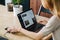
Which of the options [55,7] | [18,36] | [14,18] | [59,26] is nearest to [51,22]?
[59,26]

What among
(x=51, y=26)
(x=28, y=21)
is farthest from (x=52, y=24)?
(x=28, y=21)

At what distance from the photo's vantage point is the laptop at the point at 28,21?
189 centimetres

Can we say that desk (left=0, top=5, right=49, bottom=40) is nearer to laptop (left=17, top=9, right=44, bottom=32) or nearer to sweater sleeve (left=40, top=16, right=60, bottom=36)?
laptop (left=17, top=9, right=44, bottom=32)

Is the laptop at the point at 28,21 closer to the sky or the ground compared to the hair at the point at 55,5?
closer to the ground

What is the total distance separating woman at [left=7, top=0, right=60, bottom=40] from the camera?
1360 millimetres

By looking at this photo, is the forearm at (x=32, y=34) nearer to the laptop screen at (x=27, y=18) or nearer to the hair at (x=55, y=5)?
the laptop screen at (x=27, y=18)

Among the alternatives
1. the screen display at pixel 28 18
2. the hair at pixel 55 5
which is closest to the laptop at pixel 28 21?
the screen display at pixel 28 18

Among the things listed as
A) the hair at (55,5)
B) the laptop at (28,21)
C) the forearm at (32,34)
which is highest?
the hair at (55,5)

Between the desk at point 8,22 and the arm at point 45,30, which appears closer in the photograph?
the arm at point 45,30

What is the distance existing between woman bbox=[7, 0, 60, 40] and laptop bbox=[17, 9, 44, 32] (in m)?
0.12

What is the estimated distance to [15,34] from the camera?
1789 mm

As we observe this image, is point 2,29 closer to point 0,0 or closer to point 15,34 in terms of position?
point 15,34

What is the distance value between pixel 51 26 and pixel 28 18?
1.64 ft

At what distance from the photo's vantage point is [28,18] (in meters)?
2.00
